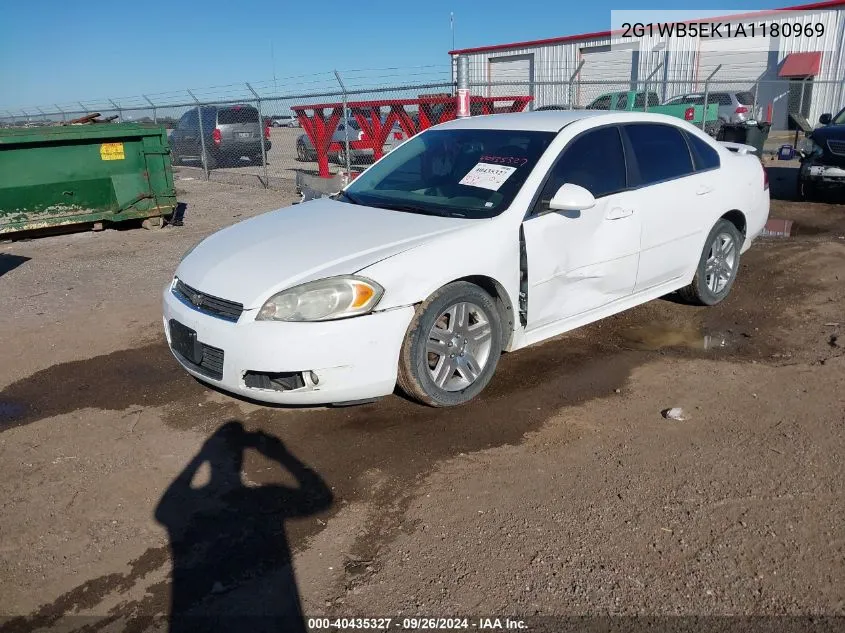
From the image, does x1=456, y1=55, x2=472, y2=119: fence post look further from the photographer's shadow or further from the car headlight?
the photographer's shadow

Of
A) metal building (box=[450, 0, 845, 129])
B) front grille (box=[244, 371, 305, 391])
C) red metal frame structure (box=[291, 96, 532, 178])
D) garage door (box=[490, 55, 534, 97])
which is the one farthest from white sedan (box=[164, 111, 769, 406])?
garage door (box=[490, 55, 534, 97])

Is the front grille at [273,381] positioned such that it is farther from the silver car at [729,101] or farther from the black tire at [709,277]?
the silver car at [729,101]

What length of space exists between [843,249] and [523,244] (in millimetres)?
5497

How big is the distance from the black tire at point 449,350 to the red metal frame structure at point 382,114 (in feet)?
26.8

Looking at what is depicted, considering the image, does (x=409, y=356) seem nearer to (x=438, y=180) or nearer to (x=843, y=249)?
(x=438, y=180)

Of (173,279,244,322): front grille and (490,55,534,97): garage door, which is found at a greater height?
(490,55,534,97): garage door

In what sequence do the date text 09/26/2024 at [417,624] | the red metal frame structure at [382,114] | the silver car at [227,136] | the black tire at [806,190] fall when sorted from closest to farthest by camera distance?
1. the date text 09/26/2024 at [417,624]
2. the black tire at [806,190]
3. the red metal frame structure at [382,114]
4. the silver car at [227,136]

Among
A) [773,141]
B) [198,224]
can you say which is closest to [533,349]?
[198,224]

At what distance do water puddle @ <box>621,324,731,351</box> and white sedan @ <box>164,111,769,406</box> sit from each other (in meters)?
0.32

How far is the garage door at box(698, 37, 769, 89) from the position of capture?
3058 centimetres

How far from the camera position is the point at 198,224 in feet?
35.4

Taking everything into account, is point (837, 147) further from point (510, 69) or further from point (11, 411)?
point (510, 69)

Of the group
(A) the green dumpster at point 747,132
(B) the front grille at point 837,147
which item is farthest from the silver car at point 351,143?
(A) the green dumpster at point 747,132

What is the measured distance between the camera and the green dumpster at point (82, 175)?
356 inches
